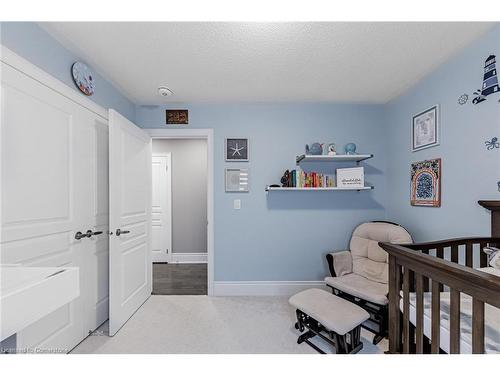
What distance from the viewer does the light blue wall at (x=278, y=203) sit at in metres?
2.67

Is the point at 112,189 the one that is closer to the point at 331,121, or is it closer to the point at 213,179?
the point at 213,179

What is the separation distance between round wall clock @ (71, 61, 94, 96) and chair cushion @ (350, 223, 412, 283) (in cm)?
295

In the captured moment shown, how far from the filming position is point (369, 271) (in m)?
2.21

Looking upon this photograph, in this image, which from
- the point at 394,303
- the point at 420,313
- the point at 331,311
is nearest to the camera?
the point at 420,313

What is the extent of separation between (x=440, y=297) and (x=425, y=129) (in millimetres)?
1592

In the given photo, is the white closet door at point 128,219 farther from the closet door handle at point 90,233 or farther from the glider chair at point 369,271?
the glider chair at point 369,271

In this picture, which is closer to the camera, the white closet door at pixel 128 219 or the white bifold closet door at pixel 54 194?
the white bifold closet door at pixel 54 194

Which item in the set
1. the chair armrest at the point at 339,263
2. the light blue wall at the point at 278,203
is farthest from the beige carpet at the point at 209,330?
A: the chair armrest at the point at 339,263

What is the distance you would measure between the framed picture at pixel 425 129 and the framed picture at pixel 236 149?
1766 millimetres

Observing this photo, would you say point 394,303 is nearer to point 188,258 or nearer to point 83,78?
point 83,78

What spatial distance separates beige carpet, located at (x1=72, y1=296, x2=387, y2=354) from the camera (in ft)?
5.68

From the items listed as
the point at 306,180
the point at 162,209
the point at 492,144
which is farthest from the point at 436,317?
the point at 162,209
